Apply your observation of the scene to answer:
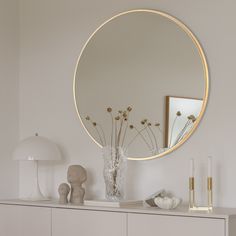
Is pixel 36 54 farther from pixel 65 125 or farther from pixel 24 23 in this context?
pixel 65 125

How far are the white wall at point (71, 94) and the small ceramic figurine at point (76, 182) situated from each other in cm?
23

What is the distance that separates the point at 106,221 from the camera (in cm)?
346

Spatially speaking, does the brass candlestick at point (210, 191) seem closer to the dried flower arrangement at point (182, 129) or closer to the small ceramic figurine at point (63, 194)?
the dried flower arrangement at point (182, 129)

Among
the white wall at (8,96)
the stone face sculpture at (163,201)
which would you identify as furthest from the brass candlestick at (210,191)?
the white wall at (8,96)

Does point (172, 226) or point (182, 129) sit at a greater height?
point (182, 129)

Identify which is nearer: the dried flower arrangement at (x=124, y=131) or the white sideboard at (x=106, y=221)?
the white sideboard at (x=106, y=221)

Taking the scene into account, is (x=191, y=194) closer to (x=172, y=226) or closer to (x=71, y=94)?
(x=172, y=226)

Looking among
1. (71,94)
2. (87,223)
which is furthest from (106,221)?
(71,94)

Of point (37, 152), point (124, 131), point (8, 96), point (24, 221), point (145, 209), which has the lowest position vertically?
point (24, 221)

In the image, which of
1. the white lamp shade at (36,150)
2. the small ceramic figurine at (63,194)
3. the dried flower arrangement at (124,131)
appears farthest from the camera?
the white lamp shade at (36,150)

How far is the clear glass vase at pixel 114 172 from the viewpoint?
3641mm

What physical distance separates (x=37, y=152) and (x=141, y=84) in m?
0.81

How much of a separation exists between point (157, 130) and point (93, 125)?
502 mm

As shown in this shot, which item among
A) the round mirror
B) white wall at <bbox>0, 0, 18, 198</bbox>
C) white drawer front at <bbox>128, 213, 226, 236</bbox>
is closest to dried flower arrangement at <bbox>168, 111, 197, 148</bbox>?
the round mirror
